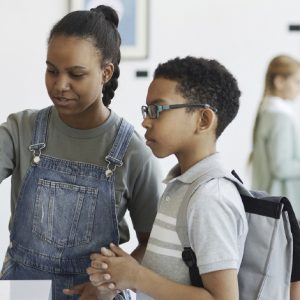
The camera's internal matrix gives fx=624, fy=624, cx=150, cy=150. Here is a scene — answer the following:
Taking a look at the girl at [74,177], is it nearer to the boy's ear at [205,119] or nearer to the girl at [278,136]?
the boy's ear at [205,119]

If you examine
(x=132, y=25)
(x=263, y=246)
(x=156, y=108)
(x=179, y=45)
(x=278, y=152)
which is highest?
(x=132, y=25)

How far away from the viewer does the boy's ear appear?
4.01ft

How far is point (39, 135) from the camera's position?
4.68 feet

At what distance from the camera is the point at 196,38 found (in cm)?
393

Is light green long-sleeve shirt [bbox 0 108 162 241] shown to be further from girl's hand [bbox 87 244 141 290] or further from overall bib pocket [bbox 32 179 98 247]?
girl's hand [bbox 87 244 141 290]

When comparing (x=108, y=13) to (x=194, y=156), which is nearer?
(x=194, y=156)

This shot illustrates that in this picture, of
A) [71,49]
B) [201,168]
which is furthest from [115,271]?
[71,49]

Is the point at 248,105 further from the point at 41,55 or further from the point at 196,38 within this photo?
the point at 41,55

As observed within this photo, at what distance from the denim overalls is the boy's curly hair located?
25 cm

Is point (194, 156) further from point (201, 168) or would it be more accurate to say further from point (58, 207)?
point (58, 207)

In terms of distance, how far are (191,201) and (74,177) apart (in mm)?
363

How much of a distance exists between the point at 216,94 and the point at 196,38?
277 centimetres

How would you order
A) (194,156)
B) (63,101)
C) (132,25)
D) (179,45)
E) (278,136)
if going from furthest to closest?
(179,45) → (132,25) → (278,136) → (63,101) → (194,156)

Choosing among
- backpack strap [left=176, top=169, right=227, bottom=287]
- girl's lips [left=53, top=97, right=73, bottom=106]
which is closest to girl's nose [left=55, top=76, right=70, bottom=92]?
girl's lips [left=53, top=97, right=73, bottom=106]
